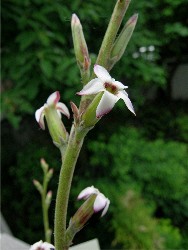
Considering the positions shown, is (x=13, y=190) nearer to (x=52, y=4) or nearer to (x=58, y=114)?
(x=52, y=4)

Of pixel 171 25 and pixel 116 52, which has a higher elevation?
pixel 116 52

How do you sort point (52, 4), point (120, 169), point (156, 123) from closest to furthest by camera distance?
point (52, 4) < point (120, 169) < point (156, 123)

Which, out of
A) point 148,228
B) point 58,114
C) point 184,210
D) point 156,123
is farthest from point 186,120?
point 58,114

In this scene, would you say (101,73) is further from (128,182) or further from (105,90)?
(128,182)

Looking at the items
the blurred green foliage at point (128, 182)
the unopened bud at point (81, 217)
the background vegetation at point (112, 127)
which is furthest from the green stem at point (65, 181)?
the blurred green foliage at point (128, 182)

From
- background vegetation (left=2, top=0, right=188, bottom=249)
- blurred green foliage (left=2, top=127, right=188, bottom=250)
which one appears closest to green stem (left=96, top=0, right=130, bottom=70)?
background vegetation (left=2, top=0, right=188, bottom=249)

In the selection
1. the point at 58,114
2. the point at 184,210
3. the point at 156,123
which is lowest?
the point at 184,210

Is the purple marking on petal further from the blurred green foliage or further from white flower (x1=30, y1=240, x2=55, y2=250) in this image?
the blurred green foliage

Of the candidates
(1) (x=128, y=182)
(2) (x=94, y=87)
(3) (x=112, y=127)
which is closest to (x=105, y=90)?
(2) (x=94, y=87)
